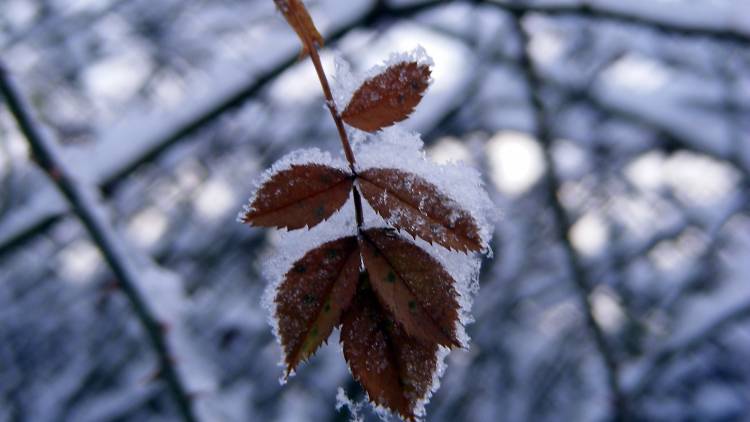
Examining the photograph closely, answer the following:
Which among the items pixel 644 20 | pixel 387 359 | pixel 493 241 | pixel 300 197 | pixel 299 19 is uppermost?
pixel 299 19

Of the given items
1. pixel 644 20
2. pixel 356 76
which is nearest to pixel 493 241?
pixel 644 20

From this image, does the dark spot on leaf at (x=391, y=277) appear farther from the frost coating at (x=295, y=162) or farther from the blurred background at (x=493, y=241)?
the blurred background at (x=493, y=241)

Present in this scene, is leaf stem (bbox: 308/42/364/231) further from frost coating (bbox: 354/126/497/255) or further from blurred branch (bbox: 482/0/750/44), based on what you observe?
blurred branch (bbox: 482/0/750/44)

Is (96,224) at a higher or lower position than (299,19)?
lower

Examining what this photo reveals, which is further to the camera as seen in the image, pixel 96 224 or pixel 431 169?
pixel 96 224

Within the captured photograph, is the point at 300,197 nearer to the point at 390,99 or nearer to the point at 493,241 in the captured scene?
the point at 390,99

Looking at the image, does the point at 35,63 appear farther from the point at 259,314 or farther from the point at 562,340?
the point at 562,340

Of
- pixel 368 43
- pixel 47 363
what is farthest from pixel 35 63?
pixel 368 43
